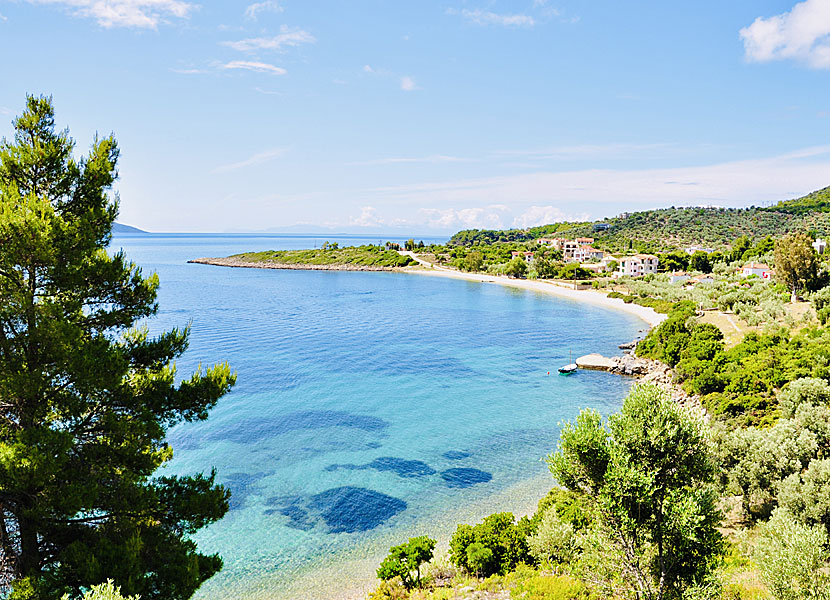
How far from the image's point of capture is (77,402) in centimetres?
1067

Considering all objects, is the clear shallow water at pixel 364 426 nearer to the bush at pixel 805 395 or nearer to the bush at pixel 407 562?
the bush at pixel 407 562

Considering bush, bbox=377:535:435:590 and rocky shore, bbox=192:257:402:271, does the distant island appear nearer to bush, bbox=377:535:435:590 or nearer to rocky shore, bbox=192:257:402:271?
rocky shore, bbox=192:257:402:271

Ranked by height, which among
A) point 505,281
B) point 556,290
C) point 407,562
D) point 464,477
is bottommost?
point 464,477

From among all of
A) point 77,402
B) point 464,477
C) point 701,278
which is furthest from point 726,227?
point 77,402

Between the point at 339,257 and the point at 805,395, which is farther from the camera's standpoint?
the point at 339,257

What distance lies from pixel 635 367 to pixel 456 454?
24.6m

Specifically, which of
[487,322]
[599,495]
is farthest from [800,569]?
[487,322]

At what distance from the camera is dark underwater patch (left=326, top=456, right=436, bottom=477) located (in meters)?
26.4

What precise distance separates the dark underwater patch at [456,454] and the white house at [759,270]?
72483 millimetres

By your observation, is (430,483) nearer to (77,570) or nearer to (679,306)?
(77,570)

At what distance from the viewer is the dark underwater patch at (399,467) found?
26406 mm

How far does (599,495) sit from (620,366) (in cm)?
3819

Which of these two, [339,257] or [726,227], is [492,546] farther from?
[726,227]

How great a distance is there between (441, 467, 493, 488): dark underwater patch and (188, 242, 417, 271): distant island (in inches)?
5270
